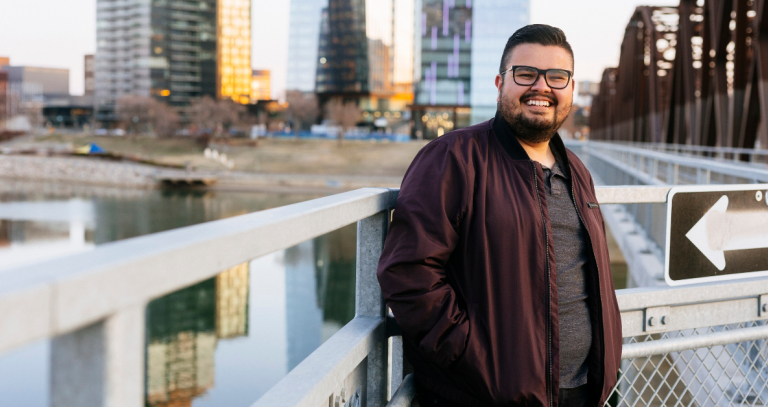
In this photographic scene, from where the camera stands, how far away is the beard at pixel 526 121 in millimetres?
2424

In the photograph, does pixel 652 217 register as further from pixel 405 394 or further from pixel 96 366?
pixel 96 366

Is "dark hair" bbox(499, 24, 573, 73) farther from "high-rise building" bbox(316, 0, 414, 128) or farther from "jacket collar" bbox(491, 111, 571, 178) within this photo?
"high-rise building" bbox(316, 0, 414, 128)

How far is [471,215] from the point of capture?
2.17 metres

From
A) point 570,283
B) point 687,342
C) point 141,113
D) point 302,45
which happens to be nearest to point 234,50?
point 302,45

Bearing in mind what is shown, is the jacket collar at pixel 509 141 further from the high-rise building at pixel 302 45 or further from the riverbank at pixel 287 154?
the high-rise building at pixel 302 45

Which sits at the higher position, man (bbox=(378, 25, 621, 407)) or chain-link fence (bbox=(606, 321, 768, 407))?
man (bbox=(378, 25, 621, 407))

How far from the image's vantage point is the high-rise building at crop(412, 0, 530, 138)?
8375 cm

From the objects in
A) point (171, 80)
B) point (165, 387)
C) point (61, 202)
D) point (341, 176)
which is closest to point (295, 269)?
point (165, 387)

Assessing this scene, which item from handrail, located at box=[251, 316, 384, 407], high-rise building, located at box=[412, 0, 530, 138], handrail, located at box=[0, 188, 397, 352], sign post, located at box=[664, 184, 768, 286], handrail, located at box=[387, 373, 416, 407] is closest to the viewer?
handrail, located at box=[0, 188, 397, 352]

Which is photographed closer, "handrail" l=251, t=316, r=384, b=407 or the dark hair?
"handrail" l=251, t=316, r=384, b=407

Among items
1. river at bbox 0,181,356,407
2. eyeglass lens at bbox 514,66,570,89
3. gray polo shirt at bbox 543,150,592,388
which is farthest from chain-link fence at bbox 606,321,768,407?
river at bbox 0,181,356,407

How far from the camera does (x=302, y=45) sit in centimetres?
12294

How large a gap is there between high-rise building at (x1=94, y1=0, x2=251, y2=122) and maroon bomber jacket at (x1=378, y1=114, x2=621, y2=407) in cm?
13923

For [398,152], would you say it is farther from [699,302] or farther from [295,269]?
[699,302]
